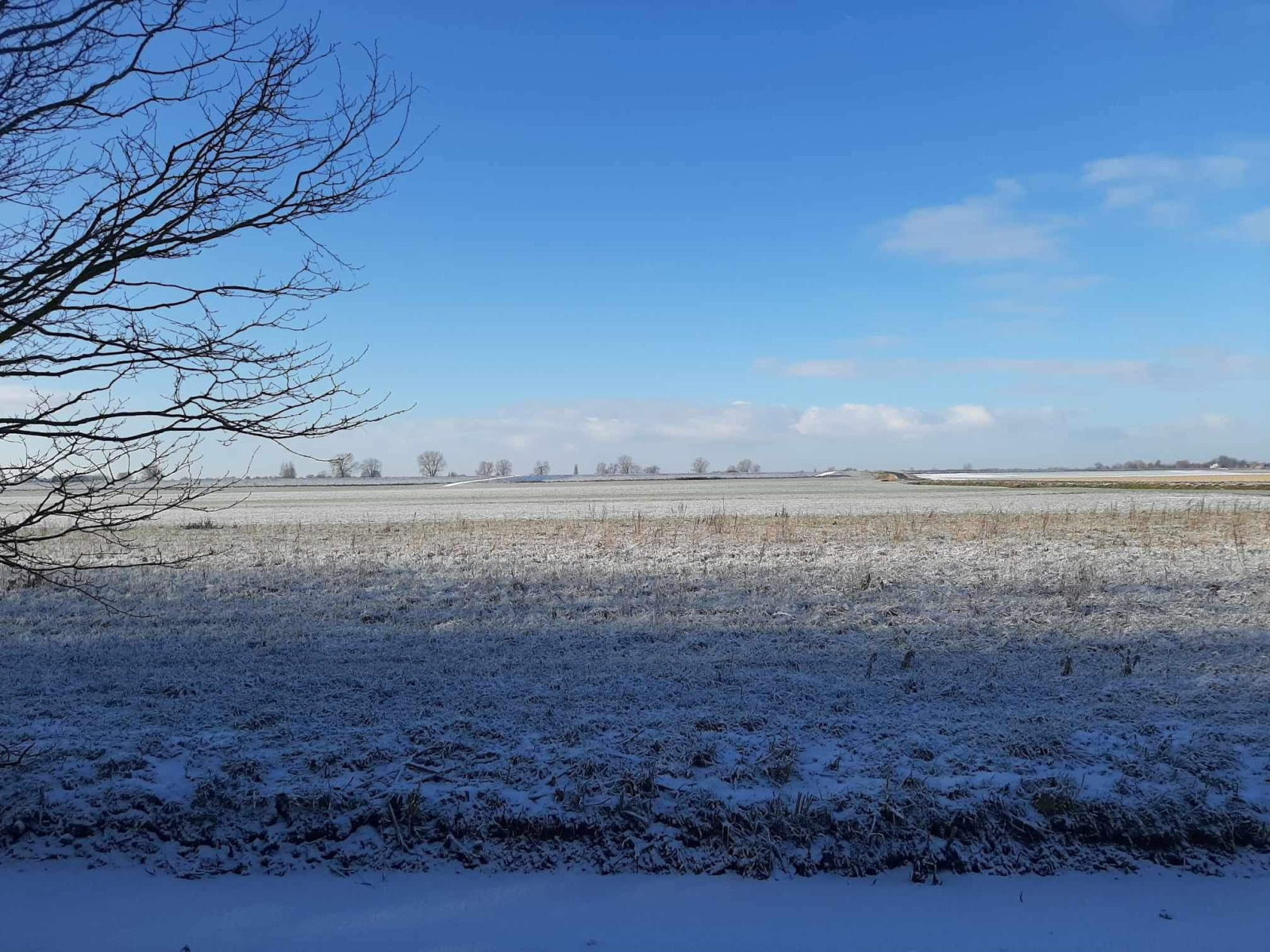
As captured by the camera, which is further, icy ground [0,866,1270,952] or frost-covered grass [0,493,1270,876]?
frost-covered grass [0,493,1270,876]

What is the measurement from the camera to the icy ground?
187 inches

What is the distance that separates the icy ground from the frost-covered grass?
0.19 m

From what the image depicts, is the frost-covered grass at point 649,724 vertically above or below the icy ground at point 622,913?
above

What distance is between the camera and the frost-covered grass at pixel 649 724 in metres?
5.59

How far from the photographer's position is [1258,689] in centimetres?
804

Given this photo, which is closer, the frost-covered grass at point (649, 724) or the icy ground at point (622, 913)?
the icy ground at point (622, 913)

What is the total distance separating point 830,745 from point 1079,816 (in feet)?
5.86

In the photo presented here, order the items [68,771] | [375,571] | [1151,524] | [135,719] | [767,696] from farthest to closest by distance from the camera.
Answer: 1. [1151,524]
2. [375,571]
3. [767,696]
4. [135,719]
5. [68,771]

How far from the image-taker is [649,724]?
7082 millimetres

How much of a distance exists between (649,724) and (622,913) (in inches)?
84.3

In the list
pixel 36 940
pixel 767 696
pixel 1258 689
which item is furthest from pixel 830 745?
pixel 36 940

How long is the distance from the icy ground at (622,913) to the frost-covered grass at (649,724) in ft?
0.63

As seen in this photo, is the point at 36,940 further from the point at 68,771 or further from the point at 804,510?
the point at 804,510

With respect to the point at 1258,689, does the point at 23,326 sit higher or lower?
higher
